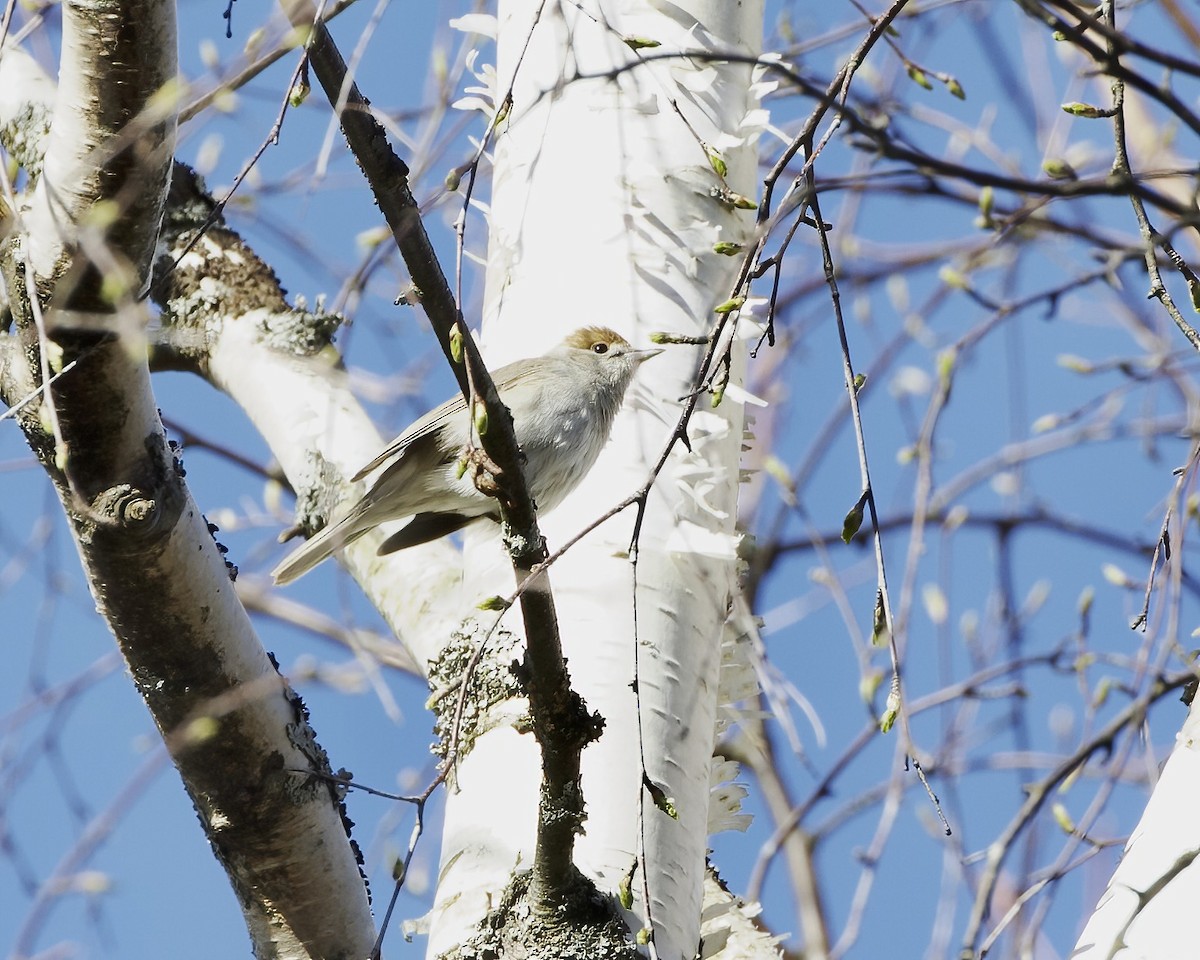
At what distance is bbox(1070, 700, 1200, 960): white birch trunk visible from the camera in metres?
1.87

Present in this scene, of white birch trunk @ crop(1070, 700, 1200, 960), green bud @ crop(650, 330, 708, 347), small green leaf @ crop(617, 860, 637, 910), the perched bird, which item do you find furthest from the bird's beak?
white birch trunk @ crop(1070, 700, 1200, 960)

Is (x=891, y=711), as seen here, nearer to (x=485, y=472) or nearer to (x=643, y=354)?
(x=485, y=472)

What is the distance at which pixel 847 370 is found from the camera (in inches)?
80.6

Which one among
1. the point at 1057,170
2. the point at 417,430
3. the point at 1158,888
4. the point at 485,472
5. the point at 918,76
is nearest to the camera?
the point at 1158,888

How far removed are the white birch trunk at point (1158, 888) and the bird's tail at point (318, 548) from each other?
226cm

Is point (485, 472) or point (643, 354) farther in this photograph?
point (643, 354)

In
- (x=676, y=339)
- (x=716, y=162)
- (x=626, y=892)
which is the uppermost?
(x=716, y=162)

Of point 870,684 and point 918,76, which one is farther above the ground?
point 918,76

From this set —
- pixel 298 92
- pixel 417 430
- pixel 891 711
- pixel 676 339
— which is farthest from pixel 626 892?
pixel 417 430

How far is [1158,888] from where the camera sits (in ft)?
6.29

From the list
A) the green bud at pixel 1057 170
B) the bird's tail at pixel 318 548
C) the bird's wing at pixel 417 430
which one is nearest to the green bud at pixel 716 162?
the green bud at pixel 1057 170

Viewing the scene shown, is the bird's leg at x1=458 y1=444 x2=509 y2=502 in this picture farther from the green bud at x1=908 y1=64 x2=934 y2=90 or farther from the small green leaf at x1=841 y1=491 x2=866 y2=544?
the green bud at x1=908 y1=64 x2=934 y2=90

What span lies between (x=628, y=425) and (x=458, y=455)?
604 mm

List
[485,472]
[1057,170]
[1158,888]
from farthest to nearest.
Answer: [1057,170]
[485,472]
[1158,888]
